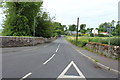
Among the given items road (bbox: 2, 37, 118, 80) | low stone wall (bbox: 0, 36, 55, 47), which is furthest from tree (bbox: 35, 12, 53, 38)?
road (bbox: 2, 37, 118, 80)

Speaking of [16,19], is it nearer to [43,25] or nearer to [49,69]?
[43,25]

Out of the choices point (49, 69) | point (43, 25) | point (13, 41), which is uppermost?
point (43, 25)

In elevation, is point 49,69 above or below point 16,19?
below

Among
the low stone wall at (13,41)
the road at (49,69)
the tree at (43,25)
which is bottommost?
the road at (49,69)

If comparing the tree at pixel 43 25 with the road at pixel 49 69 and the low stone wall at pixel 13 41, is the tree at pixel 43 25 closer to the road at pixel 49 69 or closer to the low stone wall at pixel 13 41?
the low stone wall at pixel 13 41

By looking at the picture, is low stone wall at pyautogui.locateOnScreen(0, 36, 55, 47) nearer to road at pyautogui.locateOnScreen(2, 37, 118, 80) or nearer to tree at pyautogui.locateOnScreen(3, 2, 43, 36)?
tree at pyautogui.locateOnScreen(3, 2, 43, 36)

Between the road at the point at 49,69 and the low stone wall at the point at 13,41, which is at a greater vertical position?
the low stone wall at the point at 13,41

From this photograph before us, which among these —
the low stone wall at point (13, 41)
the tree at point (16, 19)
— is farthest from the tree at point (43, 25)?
the low stone wall at point (13, 41)

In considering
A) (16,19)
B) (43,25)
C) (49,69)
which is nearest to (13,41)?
(16,19)

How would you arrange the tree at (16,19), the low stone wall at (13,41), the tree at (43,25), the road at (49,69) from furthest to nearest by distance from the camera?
the tree at (43,25) → the tree at (16,19) → the low stone wall at (13,41) → the road at (49,69)

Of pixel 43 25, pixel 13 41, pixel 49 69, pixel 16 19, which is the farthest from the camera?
pixel 43 25

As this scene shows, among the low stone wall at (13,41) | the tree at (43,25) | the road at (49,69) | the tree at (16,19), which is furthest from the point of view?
the tree at (43,25)

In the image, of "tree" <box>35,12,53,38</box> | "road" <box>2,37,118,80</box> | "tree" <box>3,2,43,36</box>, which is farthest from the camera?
"tree" <box>35,12,53,38</box>

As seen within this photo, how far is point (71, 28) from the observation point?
178625mm
